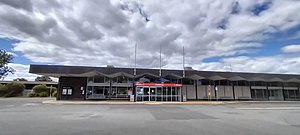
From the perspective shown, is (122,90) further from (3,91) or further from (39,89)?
(3,91)

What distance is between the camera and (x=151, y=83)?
27203 millimetres

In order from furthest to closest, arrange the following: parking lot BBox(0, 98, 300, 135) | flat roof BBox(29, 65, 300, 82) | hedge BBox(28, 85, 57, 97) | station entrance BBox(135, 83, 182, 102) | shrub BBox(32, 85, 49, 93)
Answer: shrub BBox(32, 85, 49, 93) → hedge BBox(28, 85, 57, 97) → station entrance BBox(135, 83, 182, 102) → flat roof BBox(29, 65, 300, 82) → parking lot BBox(0, 98, 300, 135)

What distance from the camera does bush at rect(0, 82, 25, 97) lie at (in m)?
Answer: 37.5

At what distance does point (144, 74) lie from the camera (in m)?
28.2

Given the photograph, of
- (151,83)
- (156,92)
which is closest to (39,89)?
(151,83)

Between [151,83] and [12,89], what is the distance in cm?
3148

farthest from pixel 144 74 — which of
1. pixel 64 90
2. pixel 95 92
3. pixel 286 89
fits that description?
pixel 286 89

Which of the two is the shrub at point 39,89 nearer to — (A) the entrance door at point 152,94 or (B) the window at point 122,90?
(B) the window at point 122,90

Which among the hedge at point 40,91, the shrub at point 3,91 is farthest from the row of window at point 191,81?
the shrub at point 3,91

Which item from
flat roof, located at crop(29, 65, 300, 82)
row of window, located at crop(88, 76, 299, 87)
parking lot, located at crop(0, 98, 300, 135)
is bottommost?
parking lot, located at crop(0, 98, 300, 135)

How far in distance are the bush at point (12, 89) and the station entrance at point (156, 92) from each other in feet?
Answer: 95.6

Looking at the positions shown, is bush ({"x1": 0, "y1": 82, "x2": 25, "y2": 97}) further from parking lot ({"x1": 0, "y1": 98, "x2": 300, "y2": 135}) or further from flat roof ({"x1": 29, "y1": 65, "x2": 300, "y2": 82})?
parking lot ({"x1": 0, "y1": 98, "x2": 300, "y2": 135})

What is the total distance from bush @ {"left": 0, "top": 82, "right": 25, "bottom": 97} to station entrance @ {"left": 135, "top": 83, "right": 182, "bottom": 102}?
95.6 feet

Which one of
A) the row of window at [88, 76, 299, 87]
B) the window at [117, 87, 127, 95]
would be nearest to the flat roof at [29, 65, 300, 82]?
the row of window at [88, 76, 299, 87]
